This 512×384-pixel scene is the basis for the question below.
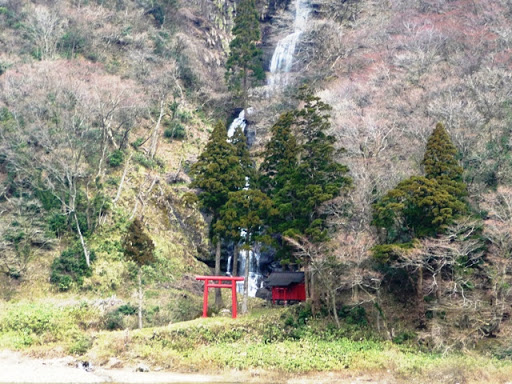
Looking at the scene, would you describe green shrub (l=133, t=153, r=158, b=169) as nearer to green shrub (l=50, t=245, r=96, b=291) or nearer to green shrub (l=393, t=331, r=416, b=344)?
green shrub (l=50, t=245, r=96, b=291)

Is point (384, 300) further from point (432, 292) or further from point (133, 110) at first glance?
point (133, 110)

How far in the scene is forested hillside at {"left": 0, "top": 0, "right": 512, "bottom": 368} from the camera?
2069cm

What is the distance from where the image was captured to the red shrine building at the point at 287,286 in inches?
976

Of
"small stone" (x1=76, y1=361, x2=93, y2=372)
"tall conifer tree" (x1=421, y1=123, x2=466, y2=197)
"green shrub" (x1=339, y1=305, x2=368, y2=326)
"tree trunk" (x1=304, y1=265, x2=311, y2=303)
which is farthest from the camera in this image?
"tree trunk" (x1=304, y1=265, x2=311, y2=303)

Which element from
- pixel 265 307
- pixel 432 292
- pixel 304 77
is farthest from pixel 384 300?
pixel 304 77

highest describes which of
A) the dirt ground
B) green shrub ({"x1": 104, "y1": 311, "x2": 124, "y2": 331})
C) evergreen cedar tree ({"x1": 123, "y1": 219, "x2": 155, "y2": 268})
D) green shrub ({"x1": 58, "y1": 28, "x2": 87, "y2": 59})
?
green shrub ({"x1": 58, "y1": 28, "x2": 87, "y2": 59})

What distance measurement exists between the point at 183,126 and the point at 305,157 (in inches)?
681

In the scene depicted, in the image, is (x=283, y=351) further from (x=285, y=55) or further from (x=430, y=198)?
(x=285, y=55)

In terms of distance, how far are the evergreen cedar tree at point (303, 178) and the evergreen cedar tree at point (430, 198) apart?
2362 millimetres

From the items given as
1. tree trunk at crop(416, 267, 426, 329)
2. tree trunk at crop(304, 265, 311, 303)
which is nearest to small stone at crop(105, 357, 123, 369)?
tree trunk at crop(304, 265, 311, 303)

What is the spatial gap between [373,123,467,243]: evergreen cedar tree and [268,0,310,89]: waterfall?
23.4m

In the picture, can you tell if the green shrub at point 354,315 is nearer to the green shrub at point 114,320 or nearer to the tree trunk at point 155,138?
the green shrub at point 114,320

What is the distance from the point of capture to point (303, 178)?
2336 cm

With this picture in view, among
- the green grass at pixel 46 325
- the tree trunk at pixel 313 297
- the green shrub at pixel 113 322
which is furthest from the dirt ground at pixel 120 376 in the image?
the tree trunk at pixel 313 297
